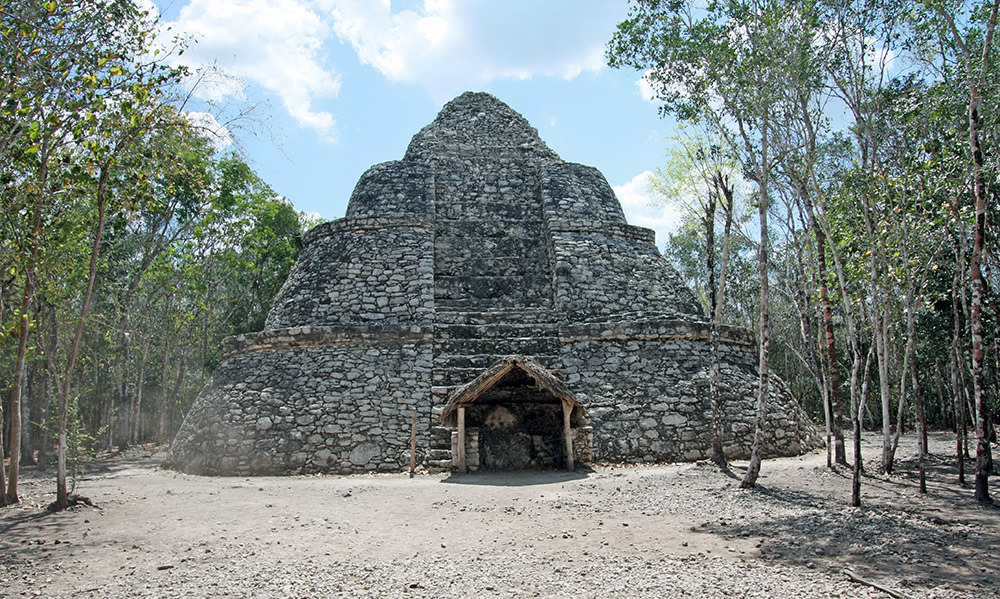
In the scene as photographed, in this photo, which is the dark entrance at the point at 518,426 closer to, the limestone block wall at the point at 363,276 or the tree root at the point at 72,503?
the limestone block wall at the point at 363,276

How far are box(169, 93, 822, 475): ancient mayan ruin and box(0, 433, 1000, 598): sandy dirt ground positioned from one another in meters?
1.23

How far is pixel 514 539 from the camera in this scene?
5547 millimetres

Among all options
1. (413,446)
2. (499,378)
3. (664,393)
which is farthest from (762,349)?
(413,446)

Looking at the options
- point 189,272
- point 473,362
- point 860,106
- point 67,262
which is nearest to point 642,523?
point 473,362

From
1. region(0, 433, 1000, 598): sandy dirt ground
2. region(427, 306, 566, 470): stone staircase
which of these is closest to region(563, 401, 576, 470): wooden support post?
region(0, 433, 1000, 598): sandy dirt ground

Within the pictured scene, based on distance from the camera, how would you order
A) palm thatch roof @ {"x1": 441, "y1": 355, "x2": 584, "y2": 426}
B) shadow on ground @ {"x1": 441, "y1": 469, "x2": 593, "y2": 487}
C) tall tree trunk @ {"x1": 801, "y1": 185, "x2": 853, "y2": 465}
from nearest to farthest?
shadow on ground @ {"x1": 441, "y1": 469, "x2": 593, "y2": 487} < tall tree trunk @ {"x1": 801, "y1": 185, "x2": 853, "y2": 465} < palm thatch roof @ {"x1": 441, "y1": 355, "x2": 584, "y2": 426}

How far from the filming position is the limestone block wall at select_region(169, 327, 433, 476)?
9.84m

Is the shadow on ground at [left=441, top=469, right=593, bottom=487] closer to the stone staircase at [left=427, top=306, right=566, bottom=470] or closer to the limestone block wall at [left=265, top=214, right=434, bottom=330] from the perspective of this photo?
the stone staircase at [left=427, top=306, right=566, bottom=470]

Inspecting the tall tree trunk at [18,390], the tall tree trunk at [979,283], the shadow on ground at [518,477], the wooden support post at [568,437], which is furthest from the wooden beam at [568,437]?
the tall tree trunk at [18,390]

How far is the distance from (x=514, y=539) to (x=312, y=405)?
18.4ft

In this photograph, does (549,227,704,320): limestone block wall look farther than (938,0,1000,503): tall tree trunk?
Yes

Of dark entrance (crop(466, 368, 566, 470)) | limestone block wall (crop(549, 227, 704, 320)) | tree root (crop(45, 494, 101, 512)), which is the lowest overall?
tree root (crop(45, 494, 101, 512))

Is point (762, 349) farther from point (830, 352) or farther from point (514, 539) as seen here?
point (514, 539)

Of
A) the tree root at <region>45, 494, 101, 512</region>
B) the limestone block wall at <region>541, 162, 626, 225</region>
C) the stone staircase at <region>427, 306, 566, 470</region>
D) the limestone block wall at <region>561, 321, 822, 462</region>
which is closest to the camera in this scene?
the tree root at <region>45, 494, 101, 512</region>
